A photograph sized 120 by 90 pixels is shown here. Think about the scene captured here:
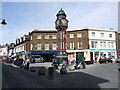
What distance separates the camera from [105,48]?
126 feet

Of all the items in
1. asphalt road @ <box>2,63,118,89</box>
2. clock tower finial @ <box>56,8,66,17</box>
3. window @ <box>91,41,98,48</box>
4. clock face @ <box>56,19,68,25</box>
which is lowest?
asphalt road @ <box>2,63,118,89</box>

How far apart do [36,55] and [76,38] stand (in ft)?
38.1

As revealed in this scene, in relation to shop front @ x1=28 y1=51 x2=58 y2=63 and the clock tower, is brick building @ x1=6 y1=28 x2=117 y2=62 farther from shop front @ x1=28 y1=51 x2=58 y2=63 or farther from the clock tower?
the clock tower

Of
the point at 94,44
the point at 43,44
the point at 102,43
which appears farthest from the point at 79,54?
the point at 43,44

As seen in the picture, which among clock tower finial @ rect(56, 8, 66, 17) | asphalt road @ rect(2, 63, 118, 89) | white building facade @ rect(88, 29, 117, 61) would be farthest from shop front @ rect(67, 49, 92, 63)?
asphalt road @ rect(2, 63, 118, 89)

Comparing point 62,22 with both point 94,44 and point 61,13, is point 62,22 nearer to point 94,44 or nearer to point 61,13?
point 61,13

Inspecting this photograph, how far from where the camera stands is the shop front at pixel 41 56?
3960 centimetres

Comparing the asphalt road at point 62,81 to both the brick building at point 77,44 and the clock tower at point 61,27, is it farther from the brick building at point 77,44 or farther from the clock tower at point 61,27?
the brick building at point 77,44

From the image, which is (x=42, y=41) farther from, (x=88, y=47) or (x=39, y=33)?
(x=88, y=47)

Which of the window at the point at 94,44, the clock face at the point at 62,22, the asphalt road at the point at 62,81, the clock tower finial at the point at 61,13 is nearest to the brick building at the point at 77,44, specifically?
the window at the point at 94,44

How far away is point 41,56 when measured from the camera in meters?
40.8

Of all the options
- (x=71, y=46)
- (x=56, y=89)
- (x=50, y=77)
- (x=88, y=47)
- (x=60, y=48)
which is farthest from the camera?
(x=71, y=46)

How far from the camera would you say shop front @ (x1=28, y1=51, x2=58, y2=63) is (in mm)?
39600

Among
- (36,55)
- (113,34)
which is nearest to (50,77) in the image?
(36,55)
